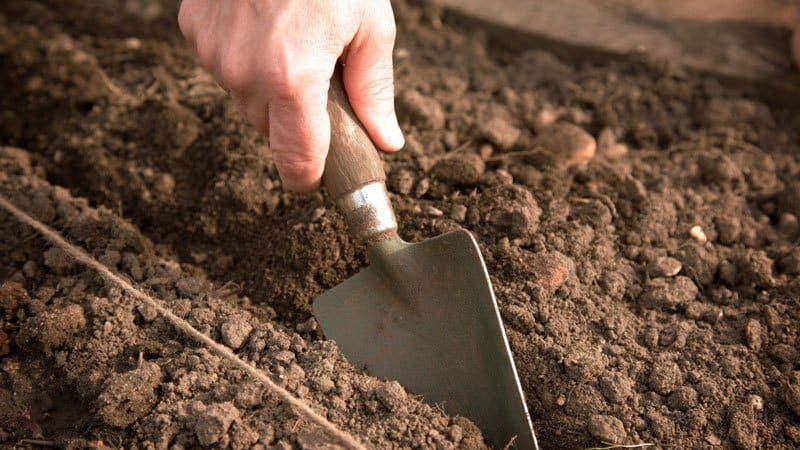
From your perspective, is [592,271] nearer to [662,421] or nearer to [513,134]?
[662,421]

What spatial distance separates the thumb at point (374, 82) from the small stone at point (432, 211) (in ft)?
0.78

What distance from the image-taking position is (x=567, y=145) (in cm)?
217

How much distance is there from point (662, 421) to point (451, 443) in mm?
456

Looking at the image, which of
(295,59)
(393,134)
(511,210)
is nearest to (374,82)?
(393,134)

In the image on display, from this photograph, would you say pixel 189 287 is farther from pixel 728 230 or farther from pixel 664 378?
pixel 728 230

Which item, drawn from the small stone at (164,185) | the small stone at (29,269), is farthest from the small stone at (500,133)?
the small stone at (29,269)

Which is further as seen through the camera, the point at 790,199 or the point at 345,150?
the point at 790,199

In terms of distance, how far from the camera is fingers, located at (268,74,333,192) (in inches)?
60.8

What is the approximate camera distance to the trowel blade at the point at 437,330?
1613 mm

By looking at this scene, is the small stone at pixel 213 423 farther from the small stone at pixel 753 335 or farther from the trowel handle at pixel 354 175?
the small stone at pixel 753 335

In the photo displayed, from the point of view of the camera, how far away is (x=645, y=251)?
1.96 meters

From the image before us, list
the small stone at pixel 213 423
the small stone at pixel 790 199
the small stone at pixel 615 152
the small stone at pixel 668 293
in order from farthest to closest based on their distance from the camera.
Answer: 1. the small stone at pixel 615 152
2. the small stone at pixel 790 199
3. the small stone at pixel 668 293
4. the small stone at pixel 213 423

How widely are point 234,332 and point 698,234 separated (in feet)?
4.05

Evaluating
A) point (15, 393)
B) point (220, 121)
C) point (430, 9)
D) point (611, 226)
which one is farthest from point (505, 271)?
point (430, 9)
